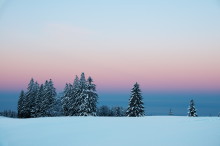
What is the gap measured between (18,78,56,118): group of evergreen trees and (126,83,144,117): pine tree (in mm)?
20712

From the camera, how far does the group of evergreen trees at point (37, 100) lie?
50.3 meters

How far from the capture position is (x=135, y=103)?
128 ft

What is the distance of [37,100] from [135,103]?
86.2 feet

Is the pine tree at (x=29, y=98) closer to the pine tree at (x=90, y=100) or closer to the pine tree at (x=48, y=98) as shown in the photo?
the pine tree at (x=48, y=98)

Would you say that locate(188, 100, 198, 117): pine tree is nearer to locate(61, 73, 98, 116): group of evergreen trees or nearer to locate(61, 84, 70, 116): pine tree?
locate(61, 73, 98, 116): group of evergreen trees

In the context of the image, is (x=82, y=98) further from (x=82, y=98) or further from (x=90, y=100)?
(x=90, y=100)

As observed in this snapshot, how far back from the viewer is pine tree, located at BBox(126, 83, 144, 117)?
127ft
